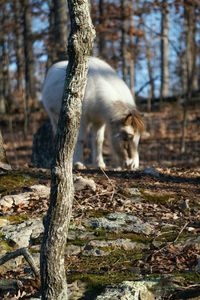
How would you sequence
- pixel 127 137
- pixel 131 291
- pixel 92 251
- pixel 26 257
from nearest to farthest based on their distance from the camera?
pixel 131 291
pixel 26 257
pixel 92 251
pixel 127 137

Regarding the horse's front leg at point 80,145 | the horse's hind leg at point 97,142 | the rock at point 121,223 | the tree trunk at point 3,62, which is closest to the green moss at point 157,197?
the rock at point 121,223

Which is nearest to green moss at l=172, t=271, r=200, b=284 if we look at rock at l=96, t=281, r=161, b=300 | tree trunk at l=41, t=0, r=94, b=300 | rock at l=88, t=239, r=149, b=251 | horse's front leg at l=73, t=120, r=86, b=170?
rock at l=96, t=281, r=161, b=300

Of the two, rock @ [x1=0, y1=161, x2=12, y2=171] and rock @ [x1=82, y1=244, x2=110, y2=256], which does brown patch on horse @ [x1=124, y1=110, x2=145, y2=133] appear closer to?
rock @ [x1=0, y1=161, x2=12, y2=171]

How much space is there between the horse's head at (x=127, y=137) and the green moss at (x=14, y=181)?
3.60 metres

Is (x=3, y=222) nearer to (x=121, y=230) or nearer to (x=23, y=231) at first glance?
(x=23, y=231)

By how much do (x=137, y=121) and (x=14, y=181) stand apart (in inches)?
153

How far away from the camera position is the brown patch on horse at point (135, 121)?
977 cm

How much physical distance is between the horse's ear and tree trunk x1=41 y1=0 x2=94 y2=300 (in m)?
6.46

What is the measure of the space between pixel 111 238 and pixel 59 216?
1.46m

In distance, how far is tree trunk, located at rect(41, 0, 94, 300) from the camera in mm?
3283

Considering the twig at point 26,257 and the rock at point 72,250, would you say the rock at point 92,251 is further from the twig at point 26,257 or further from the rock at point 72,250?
the twig at point 26,257

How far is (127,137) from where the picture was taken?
10102 mm

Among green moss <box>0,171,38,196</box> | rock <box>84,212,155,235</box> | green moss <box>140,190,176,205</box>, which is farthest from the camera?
green moss <box>0,171,38,196</box>

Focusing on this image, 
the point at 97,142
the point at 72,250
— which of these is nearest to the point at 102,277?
the point at 72,250
